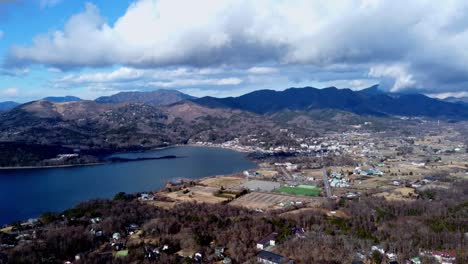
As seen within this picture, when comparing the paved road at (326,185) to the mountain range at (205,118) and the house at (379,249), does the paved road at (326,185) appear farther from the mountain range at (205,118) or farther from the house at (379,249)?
the mountain range at (205,118)

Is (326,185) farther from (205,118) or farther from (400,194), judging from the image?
(205,118)

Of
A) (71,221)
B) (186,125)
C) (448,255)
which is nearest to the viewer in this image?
(448,255)

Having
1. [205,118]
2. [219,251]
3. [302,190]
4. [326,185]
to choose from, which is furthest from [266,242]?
[205,118]

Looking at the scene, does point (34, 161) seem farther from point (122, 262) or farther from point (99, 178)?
point (122, 262)

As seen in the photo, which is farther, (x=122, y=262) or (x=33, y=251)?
(x=33, y=251)

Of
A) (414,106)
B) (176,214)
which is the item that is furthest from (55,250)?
(414,106)

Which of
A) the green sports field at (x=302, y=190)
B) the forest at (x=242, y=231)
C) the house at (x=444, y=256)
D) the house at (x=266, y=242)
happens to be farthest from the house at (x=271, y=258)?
the green sports field at (x=302, y=190)

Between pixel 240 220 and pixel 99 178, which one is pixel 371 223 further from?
pixel 99 178

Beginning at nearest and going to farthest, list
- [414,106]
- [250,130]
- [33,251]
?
[33,251] → [250,130] → [414,106]

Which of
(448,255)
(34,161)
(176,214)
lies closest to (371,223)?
(448,255)
